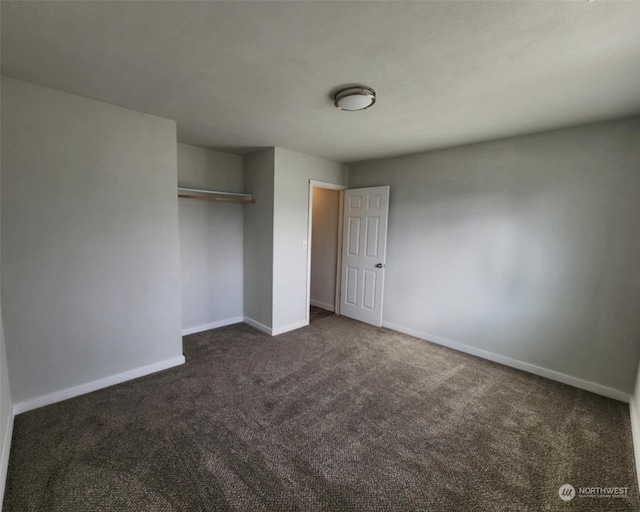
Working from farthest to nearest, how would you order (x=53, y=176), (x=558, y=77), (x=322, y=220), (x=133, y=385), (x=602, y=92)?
(x=322, y=220) < (x=133, y=385) < (x=53, y=176) < (x=602, y=92) < (x=558, y=77)

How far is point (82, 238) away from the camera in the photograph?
234 cm

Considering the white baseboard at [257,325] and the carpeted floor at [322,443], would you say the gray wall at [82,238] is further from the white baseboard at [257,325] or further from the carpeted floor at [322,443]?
the white baseboard at [257,325]

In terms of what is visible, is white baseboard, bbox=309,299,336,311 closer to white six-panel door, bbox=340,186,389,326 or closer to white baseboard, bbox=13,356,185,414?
white six-panel door, bbox=340,186,389,326

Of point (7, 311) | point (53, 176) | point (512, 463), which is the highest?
point (53, 176)

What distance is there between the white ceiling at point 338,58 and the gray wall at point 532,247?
43cm

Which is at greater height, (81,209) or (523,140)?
(523,140)

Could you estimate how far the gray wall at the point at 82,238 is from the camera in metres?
2.09

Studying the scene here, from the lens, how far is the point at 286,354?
3.31m

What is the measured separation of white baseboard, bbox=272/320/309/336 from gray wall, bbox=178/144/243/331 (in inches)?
31.5

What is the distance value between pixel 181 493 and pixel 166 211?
7.22 ft

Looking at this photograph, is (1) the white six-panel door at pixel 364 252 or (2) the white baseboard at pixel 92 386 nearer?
(2) the white baseboard at pixel 92 386

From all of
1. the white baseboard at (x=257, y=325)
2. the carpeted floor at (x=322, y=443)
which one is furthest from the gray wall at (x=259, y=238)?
the carpeted floor at (x=322, y=443)

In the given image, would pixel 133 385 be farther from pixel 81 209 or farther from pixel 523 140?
pixel 523 140

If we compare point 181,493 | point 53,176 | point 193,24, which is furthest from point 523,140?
point 53,176
